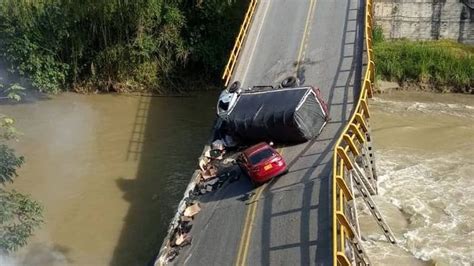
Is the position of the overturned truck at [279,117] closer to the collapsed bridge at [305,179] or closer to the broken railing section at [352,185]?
the collapsed bridge at [305,179]

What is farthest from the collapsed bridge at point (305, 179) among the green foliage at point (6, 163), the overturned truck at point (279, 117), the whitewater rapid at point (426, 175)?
the green foliage at point (6, 163)

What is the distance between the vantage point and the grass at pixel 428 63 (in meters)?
30.4

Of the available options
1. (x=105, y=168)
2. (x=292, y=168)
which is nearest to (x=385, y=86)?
(x=292, y=168)

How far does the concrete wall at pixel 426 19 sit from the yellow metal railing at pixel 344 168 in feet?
33.8

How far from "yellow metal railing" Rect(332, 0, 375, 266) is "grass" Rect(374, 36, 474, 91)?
902 cm

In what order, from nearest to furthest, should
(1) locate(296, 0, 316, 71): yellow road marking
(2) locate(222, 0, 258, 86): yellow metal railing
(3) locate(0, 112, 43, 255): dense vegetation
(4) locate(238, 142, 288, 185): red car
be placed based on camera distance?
(3) locate(0, 112, 43, 255): dense vegetation < (4) locate(238, 142, 288, 185): red car < (2) locate(222, 0, 258, 86): yellow metal railing < (1) locate(296, 0, 316, 71): yellow road marking

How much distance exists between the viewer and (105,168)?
25.2 meters

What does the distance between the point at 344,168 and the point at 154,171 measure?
969 cm

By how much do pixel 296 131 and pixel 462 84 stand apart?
14191 mm

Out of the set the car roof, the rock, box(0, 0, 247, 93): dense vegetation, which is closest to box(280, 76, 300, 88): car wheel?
the car roof

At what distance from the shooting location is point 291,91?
20766 millimetres

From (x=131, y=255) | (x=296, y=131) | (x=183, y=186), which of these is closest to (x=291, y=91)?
(x=296, y=131)

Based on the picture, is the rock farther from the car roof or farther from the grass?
the car roof

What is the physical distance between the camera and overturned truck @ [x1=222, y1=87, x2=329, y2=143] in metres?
19.6
